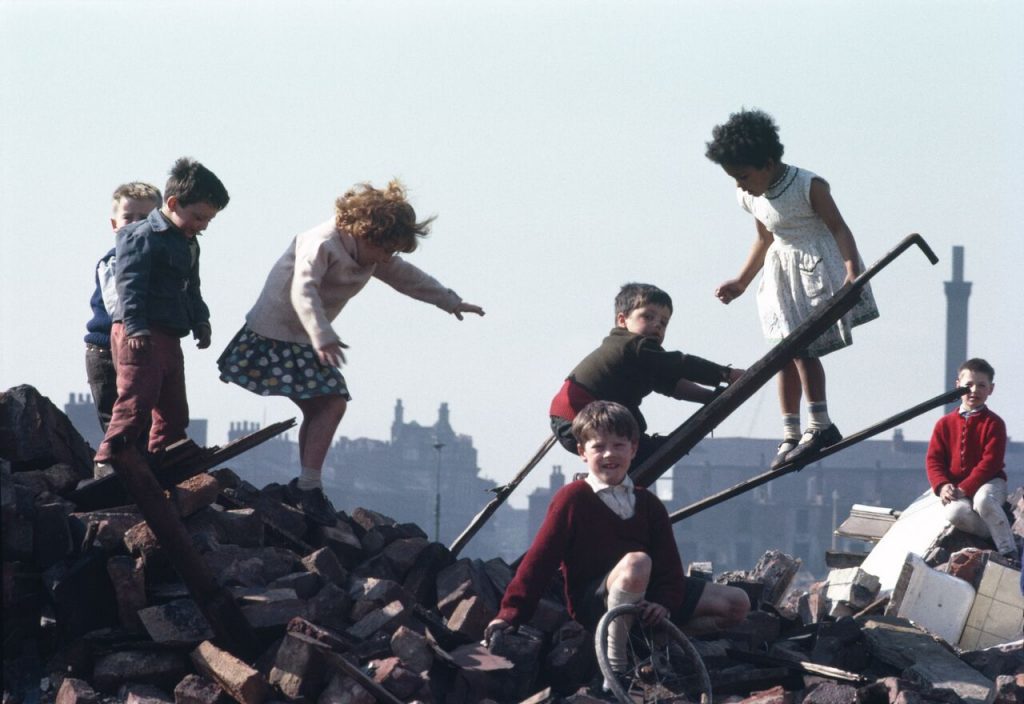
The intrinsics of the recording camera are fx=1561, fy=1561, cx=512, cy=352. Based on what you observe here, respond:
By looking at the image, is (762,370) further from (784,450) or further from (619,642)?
(619,642)

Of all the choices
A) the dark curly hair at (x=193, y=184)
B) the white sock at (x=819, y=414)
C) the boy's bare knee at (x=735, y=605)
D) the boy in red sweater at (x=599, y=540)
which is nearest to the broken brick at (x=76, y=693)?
the boy in red sweater at (x=599, y=540)

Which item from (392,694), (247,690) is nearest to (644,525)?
(392,694)

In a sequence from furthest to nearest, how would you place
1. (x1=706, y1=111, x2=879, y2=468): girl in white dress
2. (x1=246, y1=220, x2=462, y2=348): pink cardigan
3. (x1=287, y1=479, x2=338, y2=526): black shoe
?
(x1=706, y1=111, x2=879, y2=468): girl in white dress
(x1=287, y1=479, x2=338, y2=526): black shoe
(x1=246, y1=220, x2=462, y2=348): pink cardigan

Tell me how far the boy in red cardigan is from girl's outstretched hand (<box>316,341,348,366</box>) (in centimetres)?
417

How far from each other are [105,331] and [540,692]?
2998mm

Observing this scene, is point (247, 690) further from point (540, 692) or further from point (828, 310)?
point (828, 310)

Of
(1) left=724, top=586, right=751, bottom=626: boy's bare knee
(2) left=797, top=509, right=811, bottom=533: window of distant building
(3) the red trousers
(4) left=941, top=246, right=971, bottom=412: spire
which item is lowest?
(1) left=724, top=586, right=751, bottom=626: boy's bare knee

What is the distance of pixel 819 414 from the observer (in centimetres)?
838

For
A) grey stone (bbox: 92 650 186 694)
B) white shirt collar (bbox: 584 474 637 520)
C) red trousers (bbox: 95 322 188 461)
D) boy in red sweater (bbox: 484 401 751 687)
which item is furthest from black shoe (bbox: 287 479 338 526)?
white shirt collar (bbox: 584 474 637 520)

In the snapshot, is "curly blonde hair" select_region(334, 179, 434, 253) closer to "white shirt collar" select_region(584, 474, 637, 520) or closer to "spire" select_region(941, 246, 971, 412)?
"white shirt collar" select_region(584, 474, 637, 520)

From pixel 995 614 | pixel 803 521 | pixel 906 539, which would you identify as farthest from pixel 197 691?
pixel 803 521

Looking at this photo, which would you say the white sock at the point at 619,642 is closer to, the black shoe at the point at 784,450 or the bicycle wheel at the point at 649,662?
the bicycle wheel at the point at 649,662

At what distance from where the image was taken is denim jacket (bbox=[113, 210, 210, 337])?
7199 mm

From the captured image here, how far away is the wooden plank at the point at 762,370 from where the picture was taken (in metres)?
7.93
